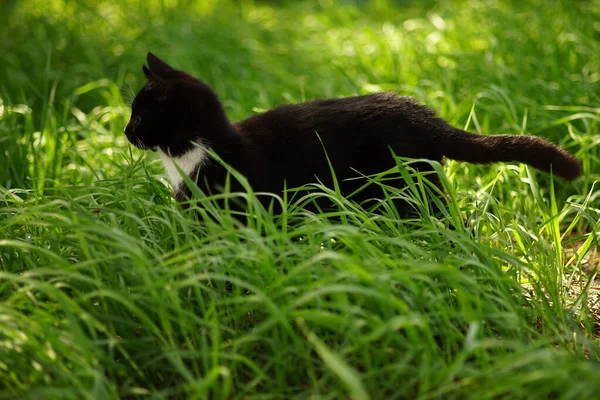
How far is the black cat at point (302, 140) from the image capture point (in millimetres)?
2766

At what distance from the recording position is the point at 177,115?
9.09 feet

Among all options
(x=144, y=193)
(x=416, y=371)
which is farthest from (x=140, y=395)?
(x=144, y=193)

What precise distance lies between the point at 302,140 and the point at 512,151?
2.42 feet

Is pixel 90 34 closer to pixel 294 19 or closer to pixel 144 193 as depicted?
pixel 294 19

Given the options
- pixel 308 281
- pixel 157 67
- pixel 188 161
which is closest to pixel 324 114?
pixel 188 161

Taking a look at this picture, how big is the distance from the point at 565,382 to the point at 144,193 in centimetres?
172

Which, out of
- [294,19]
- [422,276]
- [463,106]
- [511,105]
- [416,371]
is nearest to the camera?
[416,371]

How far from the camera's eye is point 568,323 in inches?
96.3

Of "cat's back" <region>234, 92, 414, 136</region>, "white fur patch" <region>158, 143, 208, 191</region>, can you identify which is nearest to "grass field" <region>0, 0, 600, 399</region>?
"white fur patch" <region>158, 143, 208, 191</region>

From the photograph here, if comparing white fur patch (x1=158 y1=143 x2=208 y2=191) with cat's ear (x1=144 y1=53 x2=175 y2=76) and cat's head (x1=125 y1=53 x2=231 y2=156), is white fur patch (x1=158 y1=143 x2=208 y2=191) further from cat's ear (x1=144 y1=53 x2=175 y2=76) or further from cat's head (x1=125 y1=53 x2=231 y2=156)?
cat's ear (x1=144 y1=53 x2=175 y2=76)

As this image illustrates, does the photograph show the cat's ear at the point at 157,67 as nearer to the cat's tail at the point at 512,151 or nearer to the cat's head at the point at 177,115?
the cat's head at the point at 177,115

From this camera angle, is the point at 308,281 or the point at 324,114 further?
the point at 324,114

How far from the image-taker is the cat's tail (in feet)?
9.05

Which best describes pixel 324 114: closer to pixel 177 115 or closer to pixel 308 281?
pixel 177 115
